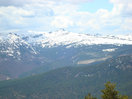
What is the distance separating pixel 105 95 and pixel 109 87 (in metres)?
2.42

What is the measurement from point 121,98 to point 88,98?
38.0 ft

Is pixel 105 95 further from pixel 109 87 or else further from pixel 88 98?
pixel 88 98

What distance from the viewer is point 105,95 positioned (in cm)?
7162

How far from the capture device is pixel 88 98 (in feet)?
257

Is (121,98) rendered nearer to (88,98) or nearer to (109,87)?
(109,87)

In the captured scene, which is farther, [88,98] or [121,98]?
[88,98]

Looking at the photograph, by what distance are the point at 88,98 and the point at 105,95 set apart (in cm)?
818

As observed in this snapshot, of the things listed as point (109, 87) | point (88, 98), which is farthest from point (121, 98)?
point (88, 98)

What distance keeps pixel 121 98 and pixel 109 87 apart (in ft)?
14.0

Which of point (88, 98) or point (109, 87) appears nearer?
point (109, 87)

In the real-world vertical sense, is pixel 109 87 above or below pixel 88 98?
above

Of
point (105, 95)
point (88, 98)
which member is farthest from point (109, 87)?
point (88, 98)

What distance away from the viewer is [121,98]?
70250mm
